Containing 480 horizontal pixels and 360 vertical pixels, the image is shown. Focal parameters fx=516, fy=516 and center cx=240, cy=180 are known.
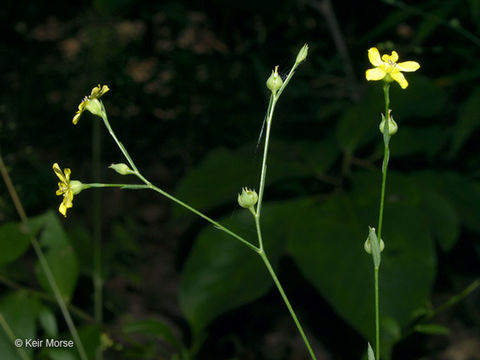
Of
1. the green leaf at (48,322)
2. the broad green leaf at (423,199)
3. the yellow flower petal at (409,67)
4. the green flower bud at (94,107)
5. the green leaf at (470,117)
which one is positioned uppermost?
the green leaf at (470,117)

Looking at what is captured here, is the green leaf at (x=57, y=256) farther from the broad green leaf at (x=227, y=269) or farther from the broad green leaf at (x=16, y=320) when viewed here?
the broad green leaf at (x=227, y=269)

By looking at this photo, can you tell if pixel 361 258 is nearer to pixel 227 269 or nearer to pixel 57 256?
pixel 227 269

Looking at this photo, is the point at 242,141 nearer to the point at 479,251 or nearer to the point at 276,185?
the point at 276,185

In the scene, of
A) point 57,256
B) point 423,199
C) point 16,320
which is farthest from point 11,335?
point 423,199

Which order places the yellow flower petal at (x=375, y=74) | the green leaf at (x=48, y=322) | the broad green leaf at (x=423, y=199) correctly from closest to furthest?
the yellow flower petal at (x=375, y=74) → the green leaf at (x=48, y=322) → the broad green leaf at (x=423, y=199)

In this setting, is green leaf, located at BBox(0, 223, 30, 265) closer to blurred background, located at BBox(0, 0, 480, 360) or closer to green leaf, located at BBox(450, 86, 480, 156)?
blurred background, located at BBox(0, 0, 480, 360)

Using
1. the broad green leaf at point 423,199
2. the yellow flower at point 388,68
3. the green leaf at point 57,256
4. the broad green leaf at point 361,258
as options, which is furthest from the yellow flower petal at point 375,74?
the green leaf at point 57,256

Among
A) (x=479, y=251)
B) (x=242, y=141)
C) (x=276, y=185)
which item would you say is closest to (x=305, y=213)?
(x=276, y=185)
